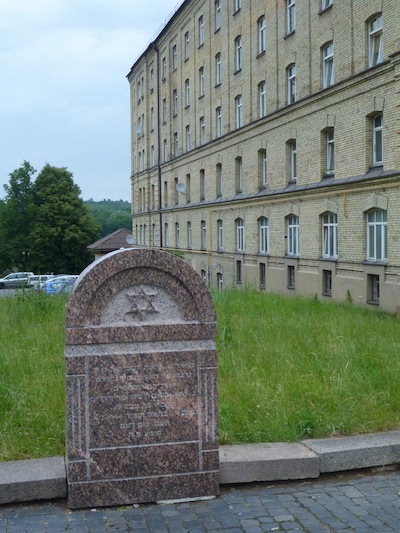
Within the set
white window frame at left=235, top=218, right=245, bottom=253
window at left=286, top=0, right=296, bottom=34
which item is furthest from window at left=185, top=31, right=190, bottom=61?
window at left=286, top=0, right=296, bottom=34

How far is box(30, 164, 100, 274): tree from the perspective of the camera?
72812 millimetres

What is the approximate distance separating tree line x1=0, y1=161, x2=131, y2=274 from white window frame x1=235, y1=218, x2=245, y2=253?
34.7m

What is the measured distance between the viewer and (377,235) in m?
25.0

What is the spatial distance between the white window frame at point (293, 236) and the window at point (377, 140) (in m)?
6.60

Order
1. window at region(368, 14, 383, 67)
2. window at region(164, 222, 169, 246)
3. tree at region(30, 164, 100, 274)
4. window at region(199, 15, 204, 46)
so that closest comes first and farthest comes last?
window at region(368, 14, 383, 67)
window at region(199, 15, 204, 46)
window at region(164, 222, 169, 246)
tree at region(30, 164, 100, 274)

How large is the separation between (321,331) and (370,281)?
12.5 metres

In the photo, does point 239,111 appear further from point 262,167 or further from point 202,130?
point 202,130

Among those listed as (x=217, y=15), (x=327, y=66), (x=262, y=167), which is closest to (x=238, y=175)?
(x=262, y=167)

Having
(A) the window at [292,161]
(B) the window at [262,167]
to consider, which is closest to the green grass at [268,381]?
(A) the window at [292,161]

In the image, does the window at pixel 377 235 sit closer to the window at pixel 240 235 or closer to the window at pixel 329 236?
the window at pixel 329 236

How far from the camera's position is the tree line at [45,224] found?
73125 millimetres

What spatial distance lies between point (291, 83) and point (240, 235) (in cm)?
962

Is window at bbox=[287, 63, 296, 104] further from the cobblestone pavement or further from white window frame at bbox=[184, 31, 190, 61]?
the cobblestone pavement

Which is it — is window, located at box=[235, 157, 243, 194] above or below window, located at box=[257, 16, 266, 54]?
below
